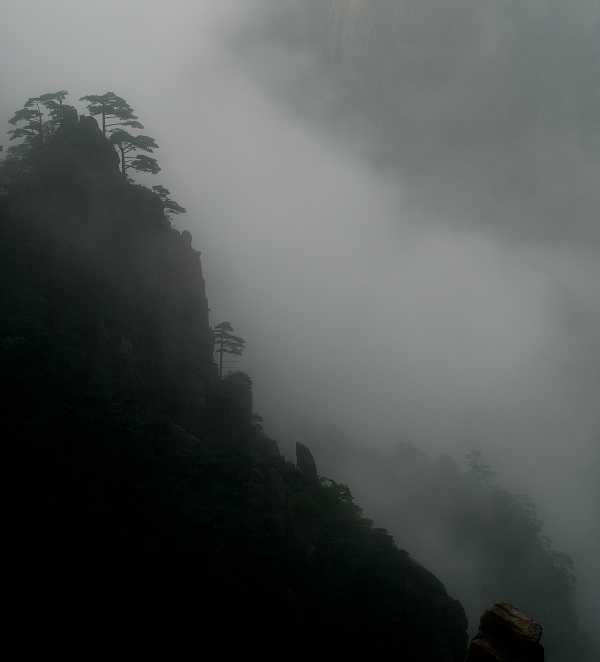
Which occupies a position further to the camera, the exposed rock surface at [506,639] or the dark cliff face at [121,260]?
the dark cliff face at [121,260]

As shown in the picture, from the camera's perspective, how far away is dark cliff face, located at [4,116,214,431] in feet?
87.5

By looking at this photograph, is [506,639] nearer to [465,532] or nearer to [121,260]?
[121,260]

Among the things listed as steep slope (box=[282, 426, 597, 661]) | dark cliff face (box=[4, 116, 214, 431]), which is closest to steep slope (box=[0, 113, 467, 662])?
dark cliff face (box=[4, 116, 214, 431])

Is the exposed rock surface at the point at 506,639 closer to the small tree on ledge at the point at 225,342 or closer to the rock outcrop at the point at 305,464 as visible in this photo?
the rock outcrop at the point at 305,464

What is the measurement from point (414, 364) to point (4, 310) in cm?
14731

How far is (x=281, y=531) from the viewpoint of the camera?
2247cm

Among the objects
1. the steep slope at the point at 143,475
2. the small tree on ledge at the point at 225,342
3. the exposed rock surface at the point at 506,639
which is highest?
the small tree on ledge at the point at 225,342

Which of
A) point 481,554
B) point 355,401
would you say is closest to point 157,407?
point 481,554

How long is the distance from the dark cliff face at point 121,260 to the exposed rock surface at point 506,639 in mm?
23143

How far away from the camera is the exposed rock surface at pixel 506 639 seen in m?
4.86

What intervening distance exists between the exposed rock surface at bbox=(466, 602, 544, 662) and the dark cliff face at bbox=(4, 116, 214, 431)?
23143 mm

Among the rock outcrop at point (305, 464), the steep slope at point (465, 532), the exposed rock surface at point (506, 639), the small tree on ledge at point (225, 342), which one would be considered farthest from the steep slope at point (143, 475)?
the steep slope at point (465, 532)

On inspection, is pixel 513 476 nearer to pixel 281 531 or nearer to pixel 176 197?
pixel 281 531

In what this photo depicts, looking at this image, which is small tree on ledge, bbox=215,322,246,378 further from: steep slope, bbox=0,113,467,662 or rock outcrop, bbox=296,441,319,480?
rock outcrop, bbox=296,441,319,480
